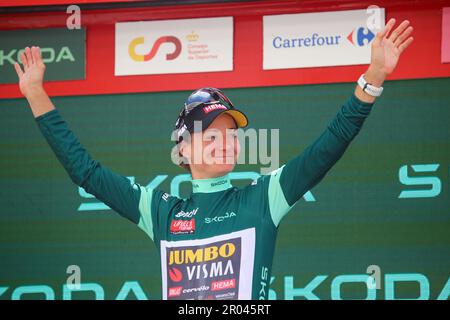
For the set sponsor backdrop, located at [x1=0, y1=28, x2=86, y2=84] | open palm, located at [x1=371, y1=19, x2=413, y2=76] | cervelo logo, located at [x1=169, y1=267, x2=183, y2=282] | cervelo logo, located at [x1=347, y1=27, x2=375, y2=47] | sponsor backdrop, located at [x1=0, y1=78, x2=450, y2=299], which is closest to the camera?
open palm, located at [x1=371, y1=19, x2=413, y2=76]

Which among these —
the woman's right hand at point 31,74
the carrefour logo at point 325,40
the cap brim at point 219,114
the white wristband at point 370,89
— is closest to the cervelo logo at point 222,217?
the cap brim at point 219,114

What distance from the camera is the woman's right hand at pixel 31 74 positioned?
3.55m

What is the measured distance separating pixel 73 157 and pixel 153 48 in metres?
1.80

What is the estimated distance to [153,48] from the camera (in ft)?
17.3

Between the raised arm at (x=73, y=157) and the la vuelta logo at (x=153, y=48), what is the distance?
168 cm

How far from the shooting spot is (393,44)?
126 inches

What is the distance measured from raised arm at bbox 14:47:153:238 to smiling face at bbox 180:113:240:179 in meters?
0.21

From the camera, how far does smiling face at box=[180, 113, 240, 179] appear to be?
3.56 metres

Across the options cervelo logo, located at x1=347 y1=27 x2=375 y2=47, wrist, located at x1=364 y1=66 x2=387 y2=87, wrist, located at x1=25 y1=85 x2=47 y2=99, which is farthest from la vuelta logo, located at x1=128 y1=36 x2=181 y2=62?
wrist, located at x1=364 y1=66 x2=387 y2=87

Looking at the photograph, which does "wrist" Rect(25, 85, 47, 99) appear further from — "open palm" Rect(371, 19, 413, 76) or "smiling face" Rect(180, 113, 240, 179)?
"open palm" Rect(371, 19, 413, 76)

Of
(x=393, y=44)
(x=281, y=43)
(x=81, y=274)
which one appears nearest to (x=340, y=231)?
(x=281, y=43)

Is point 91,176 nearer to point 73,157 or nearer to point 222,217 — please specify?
point 73,157

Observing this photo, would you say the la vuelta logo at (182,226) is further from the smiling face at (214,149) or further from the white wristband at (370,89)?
the white wristband at (370,89)
